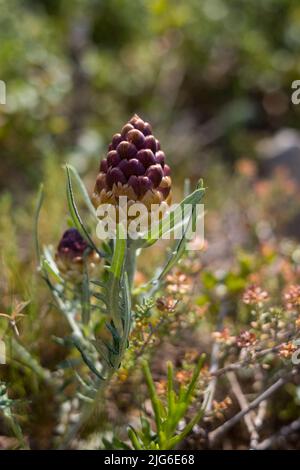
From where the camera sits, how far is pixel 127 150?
1.23 meters

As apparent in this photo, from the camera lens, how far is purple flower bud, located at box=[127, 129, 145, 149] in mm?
1238

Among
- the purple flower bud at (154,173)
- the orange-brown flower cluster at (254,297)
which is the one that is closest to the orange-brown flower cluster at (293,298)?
the orange-brown flower cluster at (254,297)

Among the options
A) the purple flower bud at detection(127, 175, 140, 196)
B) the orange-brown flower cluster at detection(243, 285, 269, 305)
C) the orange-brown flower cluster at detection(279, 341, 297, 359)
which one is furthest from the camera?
the orange-brown flower cluster at detection(243, 285, 269, 305)

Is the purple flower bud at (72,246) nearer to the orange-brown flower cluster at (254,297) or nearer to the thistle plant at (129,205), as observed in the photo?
the thistle plant at (129,205)

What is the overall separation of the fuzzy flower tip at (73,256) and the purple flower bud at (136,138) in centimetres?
36

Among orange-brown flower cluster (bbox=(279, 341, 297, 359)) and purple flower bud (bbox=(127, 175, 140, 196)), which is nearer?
purple flower bud (bbox=(127, 175, 140, 196))

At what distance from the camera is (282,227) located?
257 centimetres

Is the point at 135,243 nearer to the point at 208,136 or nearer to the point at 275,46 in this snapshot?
the point at 208,136

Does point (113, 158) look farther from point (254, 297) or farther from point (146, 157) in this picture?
point (254, 297)

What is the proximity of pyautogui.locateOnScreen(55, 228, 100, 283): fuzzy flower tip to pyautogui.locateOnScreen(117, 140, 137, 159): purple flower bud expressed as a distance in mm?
346

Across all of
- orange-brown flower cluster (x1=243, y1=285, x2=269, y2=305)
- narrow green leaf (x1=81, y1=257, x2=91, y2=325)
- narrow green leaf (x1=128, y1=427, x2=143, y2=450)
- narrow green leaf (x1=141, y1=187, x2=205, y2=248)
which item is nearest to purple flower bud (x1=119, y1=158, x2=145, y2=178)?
narrow green leaf (x1=141, y1=187, x2=205, y2=248)

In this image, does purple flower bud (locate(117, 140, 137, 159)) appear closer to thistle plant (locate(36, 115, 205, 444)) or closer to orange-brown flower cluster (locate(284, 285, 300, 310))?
thistle plant (locate(36, 115, 205, 444))

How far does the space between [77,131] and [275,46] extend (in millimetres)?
1418
